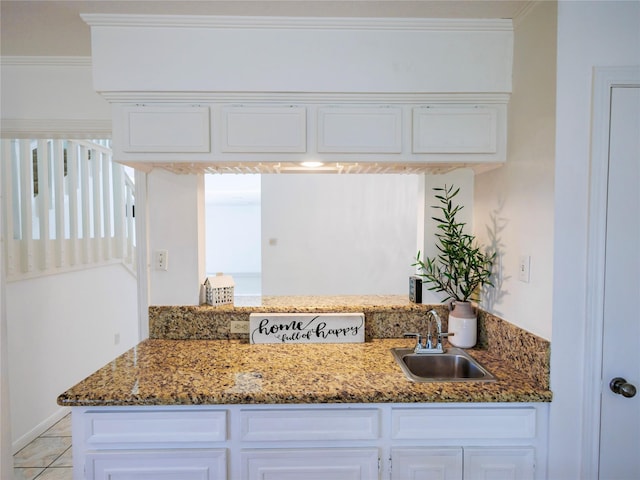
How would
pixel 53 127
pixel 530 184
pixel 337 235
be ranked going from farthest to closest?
pixel 337 235
pixel 53 127
pixel 530 184

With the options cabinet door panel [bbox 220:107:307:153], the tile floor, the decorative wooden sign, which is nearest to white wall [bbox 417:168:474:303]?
the decorative wooden sign

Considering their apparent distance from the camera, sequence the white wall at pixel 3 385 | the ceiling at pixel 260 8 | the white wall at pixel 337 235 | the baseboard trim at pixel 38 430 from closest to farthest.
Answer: the ceiling at pixel 260 8 → the white wall at pixel 3 385 → the baseboard trim at pixel 38 430 → the white wall at pixel 337 235

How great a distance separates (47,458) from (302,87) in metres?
2.70

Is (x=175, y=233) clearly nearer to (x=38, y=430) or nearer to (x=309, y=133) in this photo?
(x=309, y=133)

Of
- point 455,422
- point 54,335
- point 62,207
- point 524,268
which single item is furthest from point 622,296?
point 62,207

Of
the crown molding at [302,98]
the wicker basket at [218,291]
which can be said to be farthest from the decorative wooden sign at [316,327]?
the crown molding at [302,98]

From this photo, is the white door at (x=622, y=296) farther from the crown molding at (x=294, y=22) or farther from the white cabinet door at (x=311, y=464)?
the white cabinet door at (x=311, y=464)

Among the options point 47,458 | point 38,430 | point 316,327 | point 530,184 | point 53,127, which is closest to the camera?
point 530,184

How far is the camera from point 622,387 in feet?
3.93

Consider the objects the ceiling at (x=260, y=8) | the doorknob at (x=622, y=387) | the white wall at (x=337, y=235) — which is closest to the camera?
the doorknob at (x=622, y=387)

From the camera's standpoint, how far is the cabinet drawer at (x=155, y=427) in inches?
Result: 47.9

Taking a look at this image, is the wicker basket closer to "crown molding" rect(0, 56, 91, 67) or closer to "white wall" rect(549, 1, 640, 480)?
"crown molding" rect(0, 56, 91, 67)

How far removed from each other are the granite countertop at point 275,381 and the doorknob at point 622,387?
22 centimetres

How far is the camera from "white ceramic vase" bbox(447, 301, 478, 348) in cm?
163
